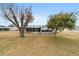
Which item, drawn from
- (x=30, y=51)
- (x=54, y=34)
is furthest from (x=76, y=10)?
(x=30, y=51)

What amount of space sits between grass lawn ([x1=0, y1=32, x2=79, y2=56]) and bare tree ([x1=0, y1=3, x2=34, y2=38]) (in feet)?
0.34

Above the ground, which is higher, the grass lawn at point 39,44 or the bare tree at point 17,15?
the bare tree at point 17,15

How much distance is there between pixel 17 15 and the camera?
3027mm

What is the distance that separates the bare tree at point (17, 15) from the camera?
3.01 meters

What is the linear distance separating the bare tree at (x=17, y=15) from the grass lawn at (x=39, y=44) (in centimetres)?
10

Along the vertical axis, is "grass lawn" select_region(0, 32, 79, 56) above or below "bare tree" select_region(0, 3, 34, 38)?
below

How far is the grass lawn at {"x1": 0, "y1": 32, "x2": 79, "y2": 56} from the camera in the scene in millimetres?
3008

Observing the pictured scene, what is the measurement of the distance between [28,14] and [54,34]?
0.34 m

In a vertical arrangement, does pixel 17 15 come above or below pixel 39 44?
above

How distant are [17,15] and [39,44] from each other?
1.23 feet

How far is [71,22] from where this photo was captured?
3.01m

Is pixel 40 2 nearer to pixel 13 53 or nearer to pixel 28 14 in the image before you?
pixel 28 14

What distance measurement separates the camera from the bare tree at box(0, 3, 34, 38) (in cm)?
301

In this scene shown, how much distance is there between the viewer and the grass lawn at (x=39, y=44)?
3.01m
